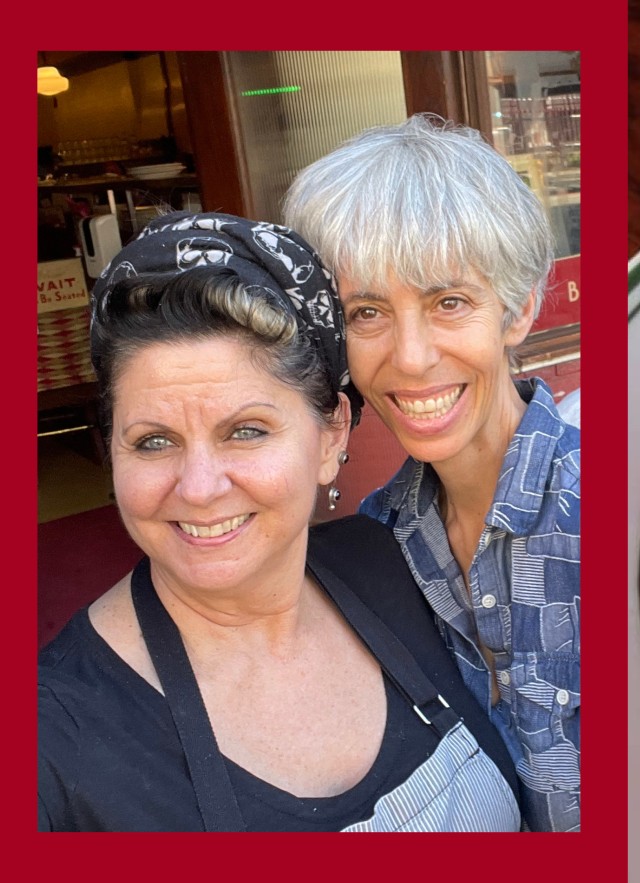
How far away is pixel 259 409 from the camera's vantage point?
1043mm

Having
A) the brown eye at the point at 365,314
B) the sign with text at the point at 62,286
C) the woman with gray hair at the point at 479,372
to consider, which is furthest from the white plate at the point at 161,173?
the brown eye at the point at 365,314

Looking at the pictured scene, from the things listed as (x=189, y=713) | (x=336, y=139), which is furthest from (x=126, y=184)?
(x=189, y=713)

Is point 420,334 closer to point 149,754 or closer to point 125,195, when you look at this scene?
point 149,754

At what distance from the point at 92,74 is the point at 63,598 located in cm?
526

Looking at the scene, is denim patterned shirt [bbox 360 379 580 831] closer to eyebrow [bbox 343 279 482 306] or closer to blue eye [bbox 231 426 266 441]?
eyebrow [bbox 343 279 482 306]

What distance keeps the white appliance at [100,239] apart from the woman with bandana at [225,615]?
330cm

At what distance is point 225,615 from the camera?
115cm

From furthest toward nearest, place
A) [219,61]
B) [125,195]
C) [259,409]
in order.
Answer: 1. [125,195]
2. [219,61]
3. [259,409]

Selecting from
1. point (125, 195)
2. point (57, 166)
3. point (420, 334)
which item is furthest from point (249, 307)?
point (57, 166)

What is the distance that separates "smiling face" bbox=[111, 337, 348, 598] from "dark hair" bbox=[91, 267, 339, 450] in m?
0.01

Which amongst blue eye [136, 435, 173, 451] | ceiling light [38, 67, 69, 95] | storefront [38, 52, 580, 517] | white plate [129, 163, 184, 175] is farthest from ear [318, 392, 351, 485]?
ceiling light [38, 67, 69, 95]

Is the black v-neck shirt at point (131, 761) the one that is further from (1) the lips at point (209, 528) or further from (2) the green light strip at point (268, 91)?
(2) the green light strip at point (268, 91)

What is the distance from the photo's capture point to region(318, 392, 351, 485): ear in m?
1.17

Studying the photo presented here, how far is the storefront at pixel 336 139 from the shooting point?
91.7 inches
